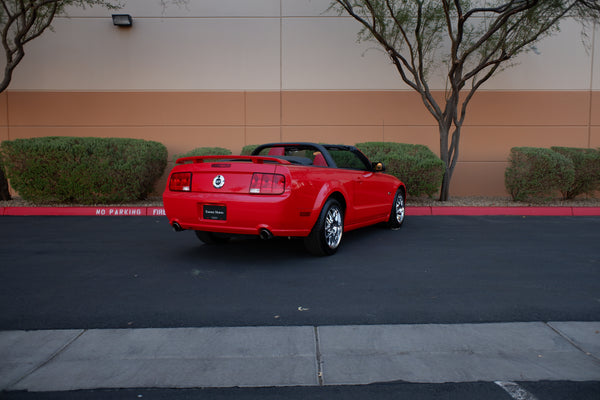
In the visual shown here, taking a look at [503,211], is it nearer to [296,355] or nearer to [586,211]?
[586,211]

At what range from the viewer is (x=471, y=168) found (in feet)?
40.6

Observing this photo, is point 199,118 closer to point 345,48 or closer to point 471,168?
point 345,48

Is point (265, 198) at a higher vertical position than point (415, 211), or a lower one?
higher

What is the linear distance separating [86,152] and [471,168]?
10000 millimetres

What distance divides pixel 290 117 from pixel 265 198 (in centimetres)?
786

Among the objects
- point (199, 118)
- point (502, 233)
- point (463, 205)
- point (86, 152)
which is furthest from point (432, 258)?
point (199, 118)

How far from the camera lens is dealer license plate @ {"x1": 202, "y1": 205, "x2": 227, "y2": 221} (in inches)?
191

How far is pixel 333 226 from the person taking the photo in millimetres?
5477

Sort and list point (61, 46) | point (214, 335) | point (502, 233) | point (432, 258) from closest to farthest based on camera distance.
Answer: point (214, 335), point (432, 258), point (502, 233), point (61, 46)

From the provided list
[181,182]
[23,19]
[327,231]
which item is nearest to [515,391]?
[327,231]

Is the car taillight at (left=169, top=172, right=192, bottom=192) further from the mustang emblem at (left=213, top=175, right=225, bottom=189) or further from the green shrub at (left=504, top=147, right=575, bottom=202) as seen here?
the green shrub at (left=504, top=147, right=575, bottom=202)

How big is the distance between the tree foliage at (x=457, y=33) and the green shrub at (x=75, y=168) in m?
6.02

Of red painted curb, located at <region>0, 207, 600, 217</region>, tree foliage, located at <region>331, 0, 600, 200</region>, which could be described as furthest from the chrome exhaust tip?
tree foliage, located at <region>331, 0, 600, 200</region>

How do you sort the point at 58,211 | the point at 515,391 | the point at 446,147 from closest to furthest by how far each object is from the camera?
the point at 515,391 → the point at 58,211 → the point at 446,147
